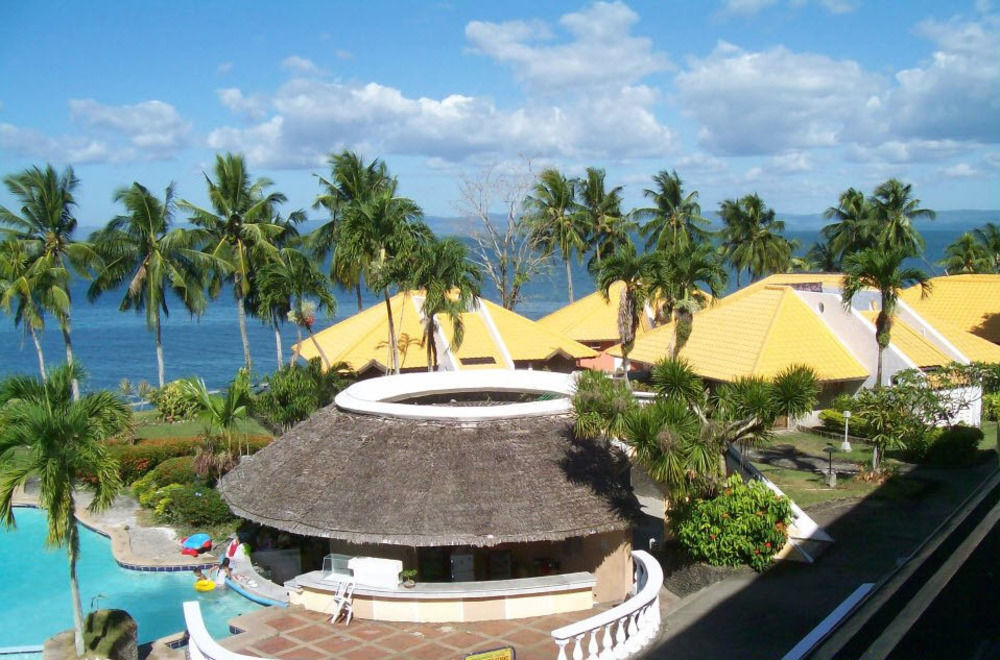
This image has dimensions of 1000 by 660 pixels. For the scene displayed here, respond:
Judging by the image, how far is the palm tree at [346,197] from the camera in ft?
106

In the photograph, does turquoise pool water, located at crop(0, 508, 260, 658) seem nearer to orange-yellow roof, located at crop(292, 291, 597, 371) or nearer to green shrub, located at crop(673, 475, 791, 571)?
green shrub, located at crop(673, 475, 791, 571)

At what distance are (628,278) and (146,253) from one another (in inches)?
941

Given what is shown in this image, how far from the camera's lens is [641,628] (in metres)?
15.6

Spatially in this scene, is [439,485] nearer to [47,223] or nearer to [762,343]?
[762,343]

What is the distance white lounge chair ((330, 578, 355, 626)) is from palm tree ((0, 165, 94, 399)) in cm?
2638

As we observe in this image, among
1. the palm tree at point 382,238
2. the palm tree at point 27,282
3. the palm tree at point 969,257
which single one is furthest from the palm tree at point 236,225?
the palm tree at point 969,257

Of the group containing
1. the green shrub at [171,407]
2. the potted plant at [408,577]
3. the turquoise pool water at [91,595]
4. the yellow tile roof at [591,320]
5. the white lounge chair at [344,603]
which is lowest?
the turquoise pool water at [91,595]

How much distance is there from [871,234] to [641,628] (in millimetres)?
51133

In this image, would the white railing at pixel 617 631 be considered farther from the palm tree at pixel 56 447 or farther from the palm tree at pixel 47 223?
the palm tree at pixel 47 223

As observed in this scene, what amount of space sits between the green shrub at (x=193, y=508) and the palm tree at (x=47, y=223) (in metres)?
14.8

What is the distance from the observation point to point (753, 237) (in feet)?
206

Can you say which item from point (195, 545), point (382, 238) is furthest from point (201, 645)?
point (382, 238)

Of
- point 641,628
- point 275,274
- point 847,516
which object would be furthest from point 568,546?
point 275,274

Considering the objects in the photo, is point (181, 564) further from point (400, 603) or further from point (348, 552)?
point (400, 603)
